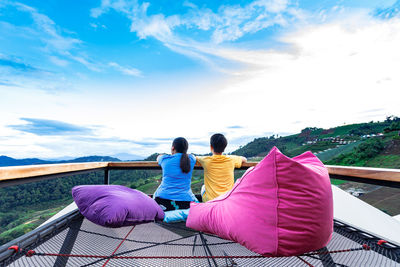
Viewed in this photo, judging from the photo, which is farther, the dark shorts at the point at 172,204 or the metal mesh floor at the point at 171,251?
the dark shorts at the point at 172,204

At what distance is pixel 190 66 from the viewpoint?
28.9 feet

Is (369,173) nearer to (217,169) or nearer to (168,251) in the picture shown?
(168,251)

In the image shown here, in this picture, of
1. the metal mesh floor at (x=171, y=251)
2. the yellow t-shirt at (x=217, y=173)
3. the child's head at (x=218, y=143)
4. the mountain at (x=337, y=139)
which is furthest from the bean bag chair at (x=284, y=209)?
the mountain at (x=337, y=139)

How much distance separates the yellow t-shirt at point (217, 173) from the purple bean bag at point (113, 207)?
2.61 feet

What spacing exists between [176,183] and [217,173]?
1.40 feet

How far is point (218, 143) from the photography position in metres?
2.29

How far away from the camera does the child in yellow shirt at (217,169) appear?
6.95 feet

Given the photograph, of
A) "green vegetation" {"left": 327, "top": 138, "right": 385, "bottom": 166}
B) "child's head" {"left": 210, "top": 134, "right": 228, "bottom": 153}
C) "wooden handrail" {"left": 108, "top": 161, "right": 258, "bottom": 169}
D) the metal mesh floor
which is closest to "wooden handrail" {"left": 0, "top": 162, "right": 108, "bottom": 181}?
the metal mesh floor

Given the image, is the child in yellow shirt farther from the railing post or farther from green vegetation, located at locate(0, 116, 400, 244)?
green vegetation, located at locate(0, 116, 400, 244)

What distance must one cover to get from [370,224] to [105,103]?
392 inches

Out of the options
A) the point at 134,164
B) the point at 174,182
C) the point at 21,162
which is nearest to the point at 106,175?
the point at 134,164

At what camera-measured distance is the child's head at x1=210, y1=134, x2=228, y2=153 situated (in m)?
2.29

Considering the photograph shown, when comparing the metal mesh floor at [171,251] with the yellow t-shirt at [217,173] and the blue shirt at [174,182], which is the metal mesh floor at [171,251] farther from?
the yellow t-shirt at [217,173]

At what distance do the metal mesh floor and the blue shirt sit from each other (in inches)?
29.8
